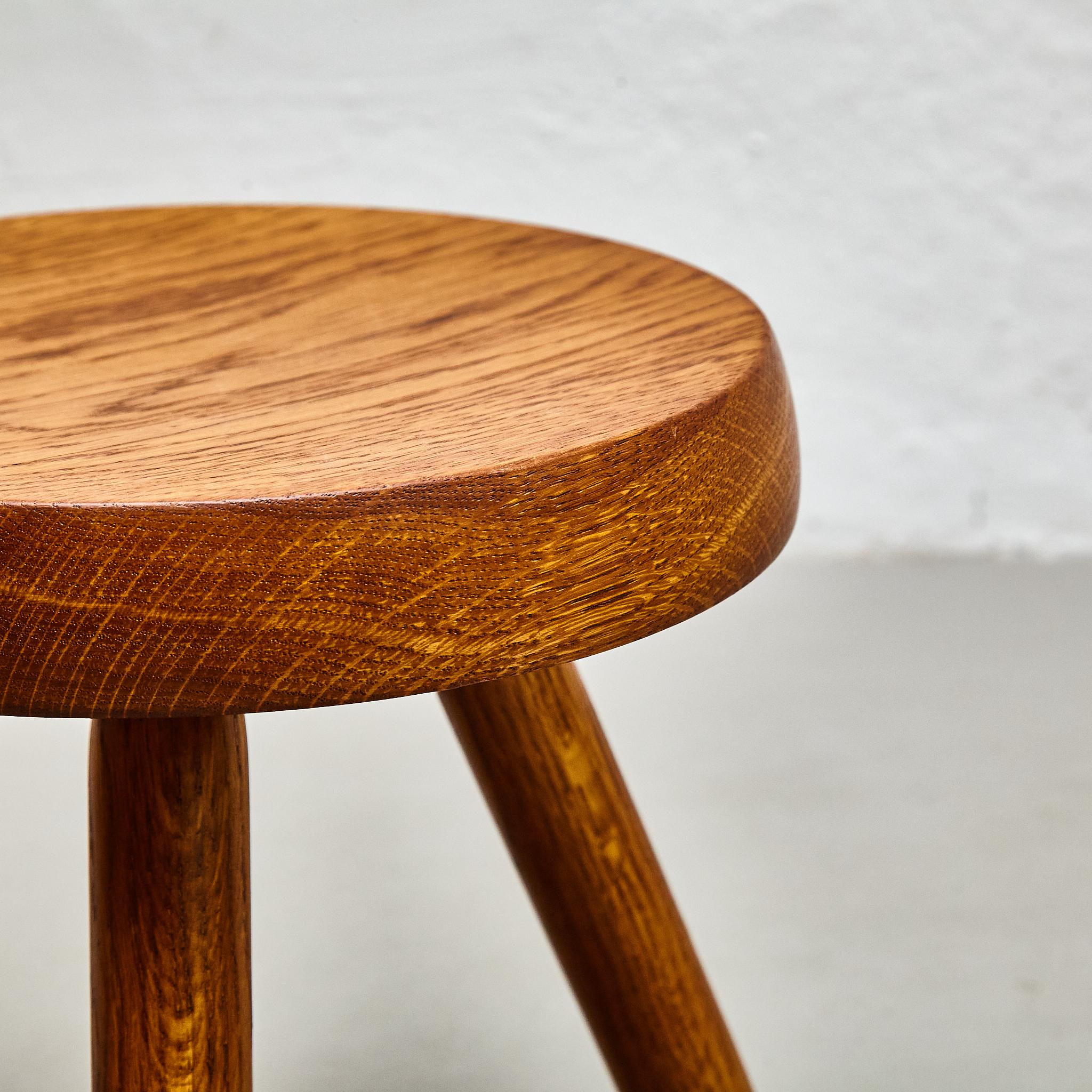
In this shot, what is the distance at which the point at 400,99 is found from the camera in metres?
1.24

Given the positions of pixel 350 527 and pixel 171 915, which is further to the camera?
pixel 171 915

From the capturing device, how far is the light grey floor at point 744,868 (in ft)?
2.33

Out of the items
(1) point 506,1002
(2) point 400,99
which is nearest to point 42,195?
(2) point 400,99

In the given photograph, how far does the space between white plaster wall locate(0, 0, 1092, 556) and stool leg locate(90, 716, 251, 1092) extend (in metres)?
0.93

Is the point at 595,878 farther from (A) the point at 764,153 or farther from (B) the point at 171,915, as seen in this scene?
(A) the point at 764,153

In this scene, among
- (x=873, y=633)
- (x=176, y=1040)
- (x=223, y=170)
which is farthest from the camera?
(x=223, y=170)

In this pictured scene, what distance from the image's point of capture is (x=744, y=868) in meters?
0.86

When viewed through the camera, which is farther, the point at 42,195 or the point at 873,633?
the point at 42,195

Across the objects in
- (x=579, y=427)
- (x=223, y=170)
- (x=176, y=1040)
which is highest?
(x=223, y=170)

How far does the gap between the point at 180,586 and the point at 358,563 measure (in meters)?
0.03

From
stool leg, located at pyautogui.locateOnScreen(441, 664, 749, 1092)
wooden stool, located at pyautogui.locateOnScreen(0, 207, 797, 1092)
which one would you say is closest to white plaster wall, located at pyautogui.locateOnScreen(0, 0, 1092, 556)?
wooden stool, located at pyautogui.locateOnScreen(0, 207, 797, 1092)

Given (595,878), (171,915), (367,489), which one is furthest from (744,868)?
(367,489)

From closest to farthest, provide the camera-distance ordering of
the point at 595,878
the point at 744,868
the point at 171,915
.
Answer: the point at 171,915 → the point at 595,878 → the point at 744,868

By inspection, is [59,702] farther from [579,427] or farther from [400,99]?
[400,99]
